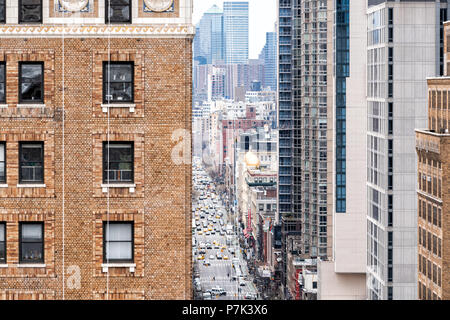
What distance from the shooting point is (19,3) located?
14078 millimetres

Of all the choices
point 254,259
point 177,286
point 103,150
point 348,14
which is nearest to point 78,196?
point 103,150

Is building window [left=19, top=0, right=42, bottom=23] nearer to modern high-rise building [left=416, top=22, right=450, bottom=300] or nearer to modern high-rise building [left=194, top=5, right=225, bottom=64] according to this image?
modern high-rise building [left=416, top=22, right=450, bottom=300]

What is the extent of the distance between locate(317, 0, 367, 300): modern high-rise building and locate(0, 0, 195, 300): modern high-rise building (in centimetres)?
4143

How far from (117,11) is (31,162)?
8.44ft

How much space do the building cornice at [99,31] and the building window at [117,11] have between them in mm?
122

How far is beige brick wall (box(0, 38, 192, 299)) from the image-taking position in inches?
542

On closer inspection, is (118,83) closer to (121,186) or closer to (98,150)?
(98,150)

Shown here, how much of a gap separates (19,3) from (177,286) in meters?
4.85

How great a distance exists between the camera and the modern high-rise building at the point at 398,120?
153ft

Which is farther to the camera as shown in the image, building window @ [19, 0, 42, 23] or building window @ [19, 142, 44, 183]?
building window @ [19, 0, 42, 23]

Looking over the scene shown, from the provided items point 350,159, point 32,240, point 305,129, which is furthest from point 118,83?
point 305,129

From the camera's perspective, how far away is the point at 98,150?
13.8 m

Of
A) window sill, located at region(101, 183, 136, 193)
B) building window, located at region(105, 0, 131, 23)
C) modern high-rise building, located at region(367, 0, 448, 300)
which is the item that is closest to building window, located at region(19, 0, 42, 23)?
building window, located at region(105, 0, 131, 23)

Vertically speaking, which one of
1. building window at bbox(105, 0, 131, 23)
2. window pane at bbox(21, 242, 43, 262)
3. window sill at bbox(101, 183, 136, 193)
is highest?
building window at bbox(105, 0, 131, 23)
